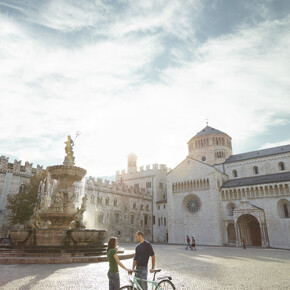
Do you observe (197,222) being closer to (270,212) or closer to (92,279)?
(270,212)

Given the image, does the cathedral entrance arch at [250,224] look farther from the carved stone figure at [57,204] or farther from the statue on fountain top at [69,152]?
the carved stone figure at [57,204]

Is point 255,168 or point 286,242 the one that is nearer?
point 286,242

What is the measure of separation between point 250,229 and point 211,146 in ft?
61.5

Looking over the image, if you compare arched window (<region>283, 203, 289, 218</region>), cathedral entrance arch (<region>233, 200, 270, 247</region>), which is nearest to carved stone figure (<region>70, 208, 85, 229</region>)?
cathedral entrance arch (<region>233, 200, 270, 247</region>)

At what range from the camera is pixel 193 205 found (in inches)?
1716

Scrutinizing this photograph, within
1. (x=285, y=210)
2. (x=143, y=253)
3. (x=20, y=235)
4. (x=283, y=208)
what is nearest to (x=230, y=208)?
(x=283, y=208)

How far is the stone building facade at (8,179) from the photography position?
32.4 m

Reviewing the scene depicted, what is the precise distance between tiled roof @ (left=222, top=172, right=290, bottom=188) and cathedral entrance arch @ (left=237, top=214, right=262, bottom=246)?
5.44 meters

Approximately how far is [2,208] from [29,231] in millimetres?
22866

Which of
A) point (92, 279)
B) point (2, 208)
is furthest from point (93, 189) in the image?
point (92, 279)

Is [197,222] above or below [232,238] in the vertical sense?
above

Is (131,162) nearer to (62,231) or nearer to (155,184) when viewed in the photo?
(155,184)

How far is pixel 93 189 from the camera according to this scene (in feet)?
145

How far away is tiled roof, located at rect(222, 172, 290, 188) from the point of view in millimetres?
37219
